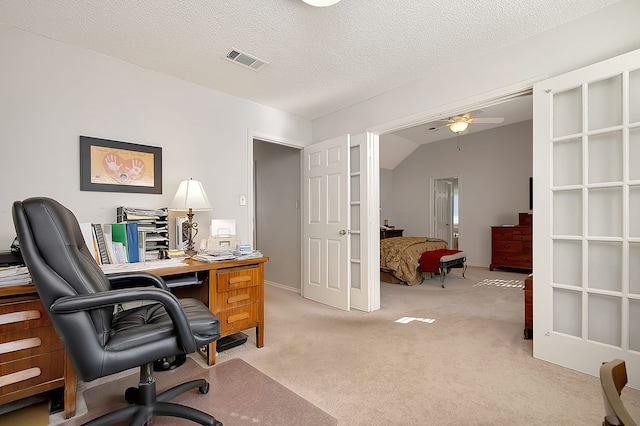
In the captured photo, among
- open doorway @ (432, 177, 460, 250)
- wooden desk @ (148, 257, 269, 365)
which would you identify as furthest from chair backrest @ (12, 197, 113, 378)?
open doorway @ (432, 177, 460, 250)

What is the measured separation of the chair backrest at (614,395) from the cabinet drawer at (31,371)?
2.20 m

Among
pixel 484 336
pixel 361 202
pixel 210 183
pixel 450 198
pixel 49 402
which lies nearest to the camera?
pixel 49 402

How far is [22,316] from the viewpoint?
153cm

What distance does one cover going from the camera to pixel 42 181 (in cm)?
226

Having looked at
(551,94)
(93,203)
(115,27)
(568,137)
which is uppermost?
(115,27)

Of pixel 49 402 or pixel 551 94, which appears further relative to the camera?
pixel 551 94

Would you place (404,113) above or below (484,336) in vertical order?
above

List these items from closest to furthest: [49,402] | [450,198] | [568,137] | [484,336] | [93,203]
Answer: [49,402], [568,137], [93,203], [484,336], [450,198]

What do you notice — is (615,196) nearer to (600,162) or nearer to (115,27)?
(600,162)

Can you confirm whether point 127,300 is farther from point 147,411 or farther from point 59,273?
point 147,411

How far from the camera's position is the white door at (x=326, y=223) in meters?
3.57

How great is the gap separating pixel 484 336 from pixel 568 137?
174 centimetres

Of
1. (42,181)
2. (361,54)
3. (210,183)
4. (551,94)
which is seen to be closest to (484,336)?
(551,94)

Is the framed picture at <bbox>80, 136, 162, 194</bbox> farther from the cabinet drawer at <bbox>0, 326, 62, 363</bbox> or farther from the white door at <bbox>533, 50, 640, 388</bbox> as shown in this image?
the white door at <bbox>533, 50, 640, 388</bbox>
